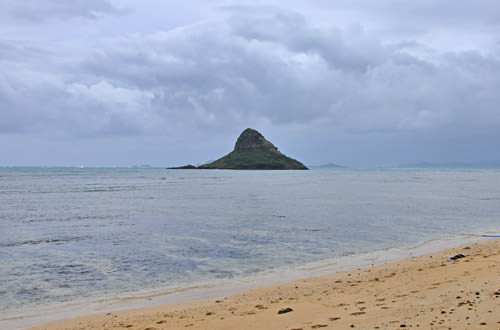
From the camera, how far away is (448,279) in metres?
12.0

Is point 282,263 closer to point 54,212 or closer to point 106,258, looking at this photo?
point 106,258

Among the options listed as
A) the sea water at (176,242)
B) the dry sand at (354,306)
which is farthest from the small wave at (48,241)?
the dry sand at (354,306)

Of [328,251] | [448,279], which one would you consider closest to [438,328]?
[448,279]

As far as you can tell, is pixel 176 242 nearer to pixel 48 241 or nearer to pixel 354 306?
pixel 48 241

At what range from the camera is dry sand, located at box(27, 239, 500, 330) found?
8117mm

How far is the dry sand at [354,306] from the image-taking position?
26.6 feet

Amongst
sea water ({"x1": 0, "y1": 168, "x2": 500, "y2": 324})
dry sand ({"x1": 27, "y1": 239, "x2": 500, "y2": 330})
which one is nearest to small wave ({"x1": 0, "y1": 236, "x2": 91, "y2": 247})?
sea water ({"x1": 0, "y1": 168, "x2": 500, "y2": 324})

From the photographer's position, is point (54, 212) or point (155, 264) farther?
point (54, 212)

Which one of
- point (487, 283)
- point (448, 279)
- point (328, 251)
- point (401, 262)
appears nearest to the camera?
point (487, 283)

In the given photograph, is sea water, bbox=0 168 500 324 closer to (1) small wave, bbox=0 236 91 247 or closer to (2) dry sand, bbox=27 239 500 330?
(1) small wave, bbox=0 236 91 247

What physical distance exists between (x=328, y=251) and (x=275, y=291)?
24.1ft

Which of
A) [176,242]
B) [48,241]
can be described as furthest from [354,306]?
[48,241]

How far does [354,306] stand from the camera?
982 centimetres

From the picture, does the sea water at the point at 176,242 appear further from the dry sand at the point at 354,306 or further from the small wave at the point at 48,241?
the dry sand at the point at 354,306
